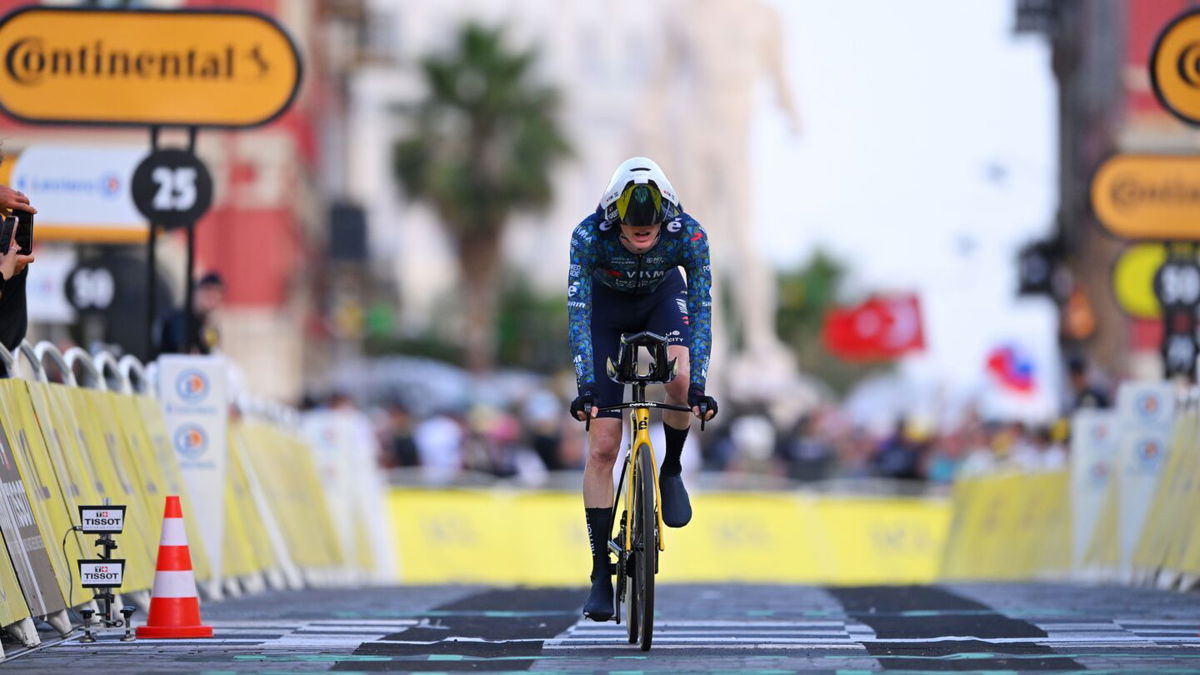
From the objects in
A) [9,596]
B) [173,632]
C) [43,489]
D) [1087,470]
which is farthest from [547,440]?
[9,596]

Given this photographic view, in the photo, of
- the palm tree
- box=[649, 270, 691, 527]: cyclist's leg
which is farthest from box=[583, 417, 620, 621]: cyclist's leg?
the palm tree

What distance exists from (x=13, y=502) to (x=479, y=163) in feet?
195

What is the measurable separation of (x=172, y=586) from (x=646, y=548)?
7.69 ft

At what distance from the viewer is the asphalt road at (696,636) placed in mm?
8492

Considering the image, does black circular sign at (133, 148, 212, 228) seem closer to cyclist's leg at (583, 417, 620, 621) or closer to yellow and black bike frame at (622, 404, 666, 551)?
cyclist's leg at (583, 417, 620, 621)

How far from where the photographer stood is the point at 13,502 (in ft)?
31.3

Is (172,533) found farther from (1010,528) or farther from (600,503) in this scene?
(1010,528)

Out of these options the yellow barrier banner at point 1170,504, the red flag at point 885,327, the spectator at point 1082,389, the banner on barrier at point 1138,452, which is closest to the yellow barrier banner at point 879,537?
the spectator at point 1082,389

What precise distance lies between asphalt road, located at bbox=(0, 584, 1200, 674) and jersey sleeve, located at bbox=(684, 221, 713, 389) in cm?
115

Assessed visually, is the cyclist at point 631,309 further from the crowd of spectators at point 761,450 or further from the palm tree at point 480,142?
the palm tree at point 480,142

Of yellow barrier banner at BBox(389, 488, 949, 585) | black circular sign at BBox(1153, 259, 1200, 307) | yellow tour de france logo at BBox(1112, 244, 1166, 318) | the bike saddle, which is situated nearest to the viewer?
the bike saddle

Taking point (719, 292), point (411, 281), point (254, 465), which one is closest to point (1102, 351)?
point (254, 465)

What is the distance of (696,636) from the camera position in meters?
A: 10.2

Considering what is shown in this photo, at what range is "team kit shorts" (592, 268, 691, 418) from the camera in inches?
383
